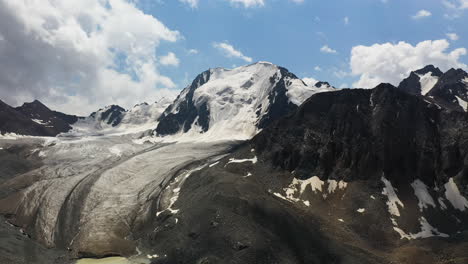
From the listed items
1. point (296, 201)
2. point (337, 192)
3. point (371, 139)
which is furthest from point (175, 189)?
point (371, 139)

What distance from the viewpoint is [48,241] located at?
110438mm

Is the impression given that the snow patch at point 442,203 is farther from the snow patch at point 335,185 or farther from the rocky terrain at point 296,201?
the snow patch at point 335,185

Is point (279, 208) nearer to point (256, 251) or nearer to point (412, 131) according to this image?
point (256, 251)

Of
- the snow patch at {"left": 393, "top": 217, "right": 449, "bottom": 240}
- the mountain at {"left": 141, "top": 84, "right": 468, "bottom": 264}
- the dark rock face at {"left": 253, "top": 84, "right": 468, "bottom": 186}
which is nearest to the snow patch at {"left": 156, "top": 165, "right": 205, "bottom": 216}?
the mountain at {"left": 141, "top": 84, "right": 468, "bottom": 264}

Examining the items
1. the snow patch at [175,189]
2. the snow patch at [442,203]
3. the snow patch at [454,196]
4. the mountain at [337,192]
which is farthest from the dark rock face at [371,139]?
the snow patch at [175,189]

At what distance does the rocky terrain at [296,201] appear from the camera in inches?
3499

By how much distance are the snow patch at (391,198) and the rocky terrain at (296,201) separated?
413 millimetres

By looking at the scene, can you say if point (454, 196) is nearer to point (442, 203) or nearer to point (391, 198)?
point (442, 203)

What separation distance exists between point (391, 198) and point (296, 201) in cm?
2593

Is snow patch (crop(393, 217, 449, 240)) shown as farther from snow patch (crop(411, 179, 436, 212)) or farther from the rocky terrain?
snow patch (crop(411, 179, 436, 212))

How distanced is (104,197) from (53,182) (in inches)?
1097

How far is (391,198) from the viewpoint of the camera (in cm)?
10981

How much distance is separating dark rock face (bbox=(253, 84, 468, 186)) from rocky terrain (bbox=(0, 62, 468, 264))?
0.38 m

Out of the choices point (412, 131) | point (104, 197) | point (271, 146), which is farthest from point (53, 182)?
point (412, 131)
